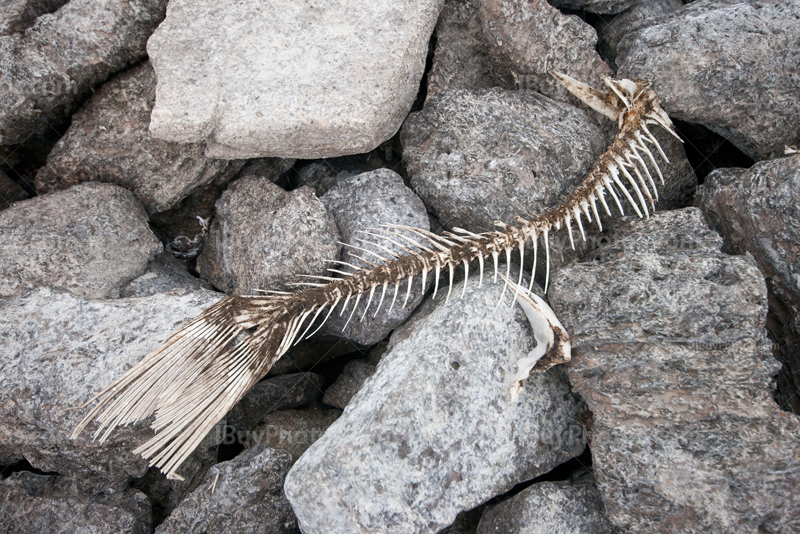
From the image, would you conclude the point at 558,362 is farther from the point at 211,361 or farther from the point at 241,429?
the point at 241,429

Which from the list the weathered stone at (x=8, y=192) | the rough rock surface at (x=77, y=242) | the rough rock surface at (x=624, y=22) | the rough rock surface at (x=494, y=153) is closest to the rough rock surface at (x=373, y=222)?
the rough rock surface at (x=494, y=153)

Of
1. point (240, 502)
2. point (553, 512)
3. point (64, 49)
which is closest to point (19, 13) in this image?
point (64, 49)

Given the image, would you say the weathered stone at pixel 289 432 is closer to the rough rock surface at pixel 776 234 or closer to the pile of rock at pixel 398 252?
the pile of rock at pixel 398 252

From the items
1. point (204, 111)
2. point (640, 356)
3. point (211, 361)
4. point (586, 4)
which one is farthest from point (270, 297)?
point (586, 4)

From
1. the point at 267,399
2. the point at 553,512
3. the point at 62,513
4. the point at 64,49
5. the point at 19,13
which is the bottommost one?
the point at 553,512

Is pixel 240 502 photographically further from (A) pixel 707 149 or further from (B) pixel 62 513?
(A) pixel 707 149
